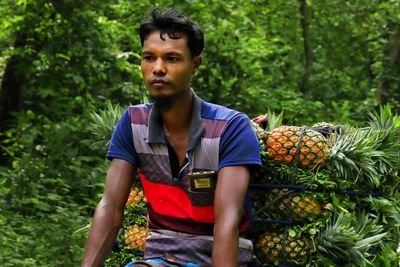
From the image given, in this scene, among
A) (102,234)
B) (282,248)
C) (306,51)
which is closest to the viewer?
(102,234)

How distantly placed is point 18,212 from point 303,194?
5.42m

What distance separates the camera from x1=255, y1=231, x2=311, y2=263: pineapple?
407cm

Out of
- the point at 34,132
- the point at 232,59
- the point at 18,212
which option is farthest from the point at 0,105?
the point at 232,59

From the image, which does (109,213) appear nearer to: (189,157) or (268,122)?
(189,157)

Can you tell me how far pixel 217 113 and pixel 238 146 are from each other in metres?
0.25

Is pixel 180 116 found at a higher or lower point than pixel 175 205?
higher

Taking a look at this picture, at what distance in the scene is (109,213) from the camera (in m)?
3.85

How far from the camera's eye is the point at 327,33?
17516 mm

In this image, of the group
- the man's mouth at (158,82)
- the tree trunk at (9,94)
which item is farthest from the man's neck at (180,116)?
the tree trunk at (9,94)

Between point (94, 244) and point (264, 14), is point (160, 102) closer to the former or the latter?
point (94, 244)

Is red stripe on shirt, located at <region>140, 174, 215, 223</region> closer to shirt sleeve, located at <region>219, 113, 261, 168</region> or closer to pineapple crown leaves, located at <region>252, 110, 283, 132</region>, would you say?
shirt sleeve, located at <region>219, 113, 261, 168</region>

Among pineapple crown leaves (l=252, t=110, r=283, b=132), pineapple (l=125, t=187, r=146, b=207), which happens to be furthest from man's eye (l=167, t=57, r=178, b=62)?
pineapple (l=125, t=187, r=146, b=207)

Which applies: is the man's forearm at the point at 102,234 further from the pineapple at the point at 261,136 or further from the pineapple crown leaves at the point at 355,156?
the pineapple crown leaves at the point at 355,156

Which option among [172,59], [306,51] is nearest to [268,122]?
[172,59]
